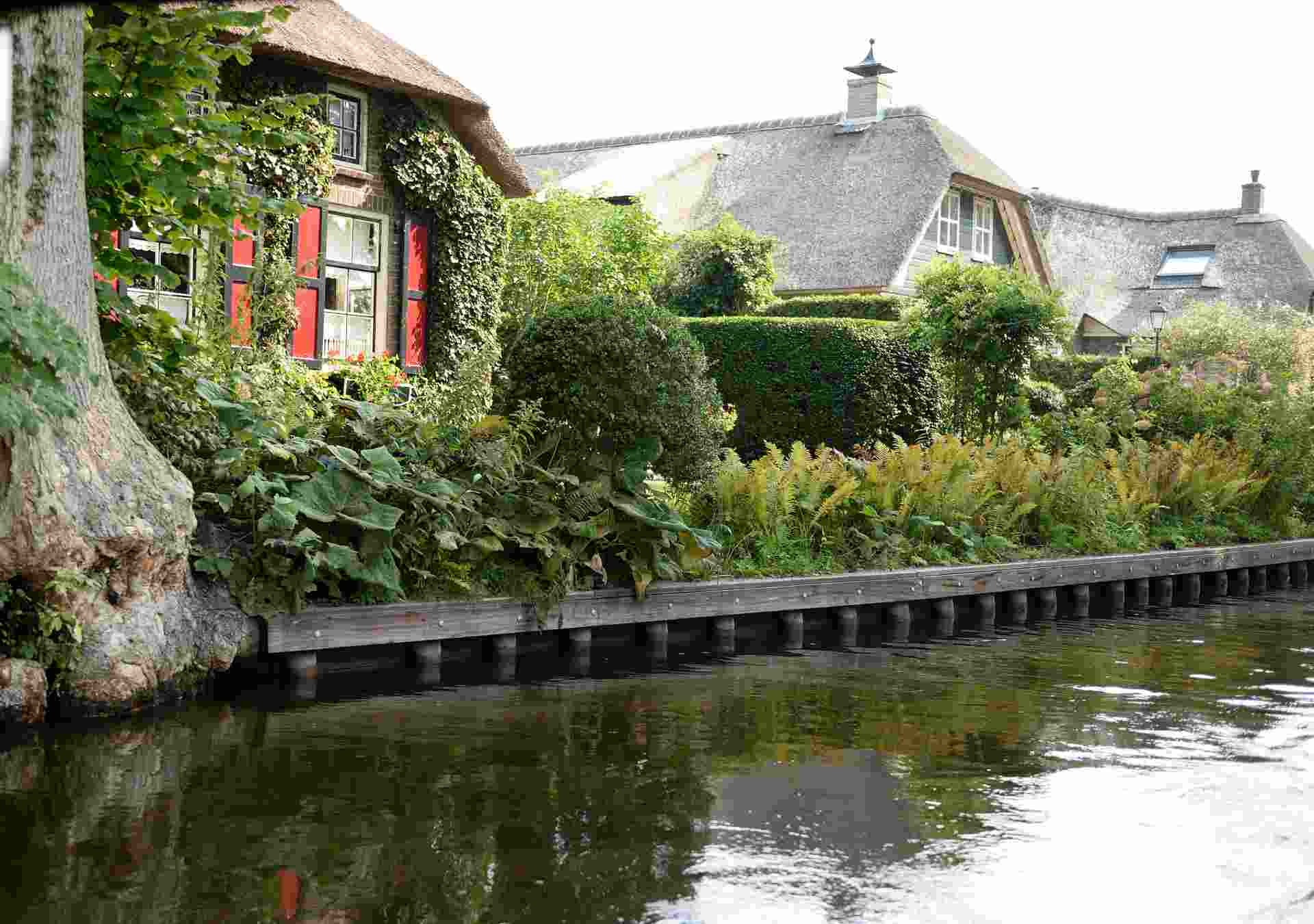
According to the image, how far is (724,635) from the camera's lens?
1279 cm

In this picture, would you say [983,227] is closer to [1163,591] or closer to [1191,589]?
[1191,589]

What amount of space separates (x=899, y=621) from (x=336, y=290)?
10.9 m

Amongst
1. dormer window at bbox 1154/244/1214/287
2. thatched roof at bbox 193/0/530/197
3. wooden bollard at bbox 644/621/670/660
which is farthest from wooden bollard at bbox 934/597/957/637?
dormer window at bbox 1154/244/1214/287

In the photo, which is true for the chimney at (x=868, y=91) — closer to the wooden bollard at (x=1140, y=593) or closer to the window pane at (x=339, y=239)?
the window pane at (x=339, y=239)

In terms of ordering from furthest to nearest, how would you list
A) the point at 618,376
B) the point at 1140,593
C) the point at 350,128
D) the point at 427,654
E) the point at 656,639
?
the point at 350,128 → the point at 1140,593 → the point at 656,639 → the point at 618,376 → the point at 427,654

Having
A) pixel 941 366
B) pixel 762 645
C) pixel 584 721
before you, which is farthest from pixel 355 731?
pixel 941 366

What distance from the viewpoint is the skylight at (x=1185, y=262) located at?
52.4m

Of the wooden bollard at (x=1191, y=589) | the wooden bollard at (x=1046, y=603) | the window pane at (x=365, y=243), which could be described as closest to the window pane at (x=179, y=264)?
the window pane at (x=365, y=243)

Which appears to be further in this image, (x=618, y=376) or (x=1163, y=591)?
(x=1163, y=591)

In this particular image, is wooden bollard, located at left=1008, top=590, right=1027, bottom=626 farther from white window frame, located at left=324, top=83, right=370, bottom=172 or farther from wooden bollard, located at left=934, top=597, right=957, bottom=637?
white window frame, located at left=324, top=83, right=370, bottom=172

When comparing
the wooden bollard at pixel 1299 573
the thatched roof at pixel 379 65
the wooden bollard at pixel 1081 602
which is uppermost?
the thatched roof at pixel 379 65

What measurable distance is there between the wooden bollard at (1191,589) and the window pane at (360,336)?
1191 centimetres

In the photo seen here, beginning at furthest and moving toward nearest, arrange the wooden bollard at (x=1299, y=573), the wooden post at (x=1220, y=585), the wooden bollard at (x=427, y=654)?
the wooden bollard at (x=1299, y=573) < the wooden post at (x=1220, y=585) < the wooden bollard at (x=427, y=654)

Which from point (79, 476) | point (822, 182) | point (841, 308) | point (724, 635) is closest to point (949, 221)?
point (822, 182)
